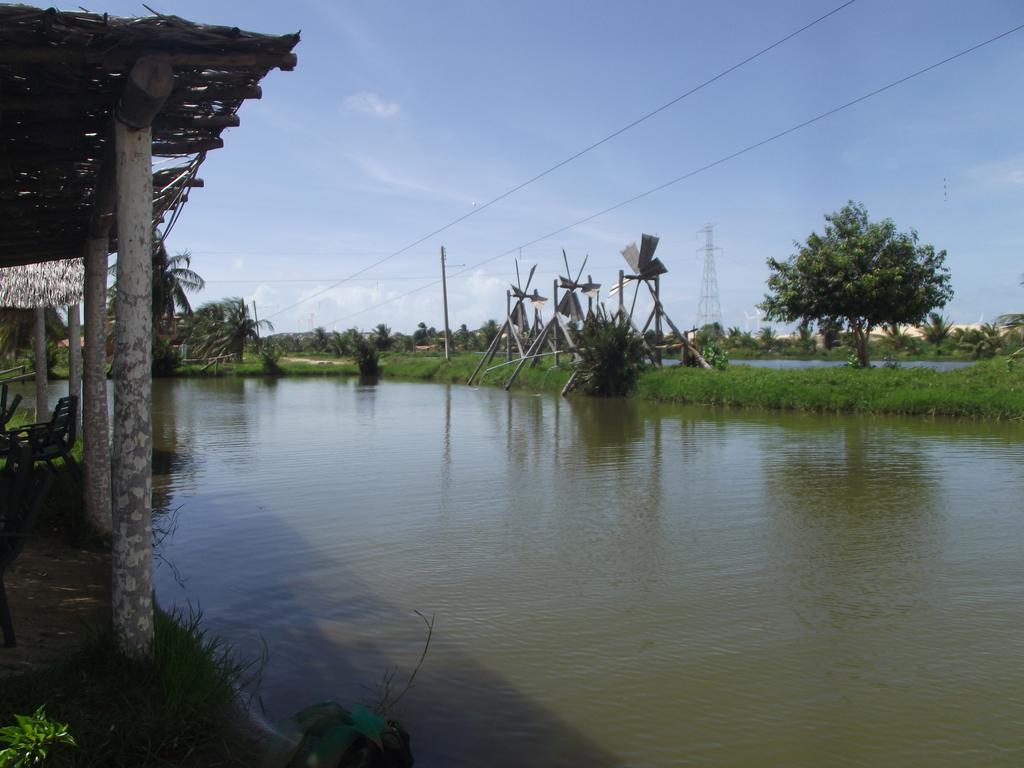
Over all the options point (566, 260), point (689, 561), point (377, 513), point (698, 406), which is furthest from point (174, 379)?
Result: point (689, 561)

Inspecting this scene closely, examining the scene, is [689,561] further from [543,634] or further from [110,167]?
[110,167]

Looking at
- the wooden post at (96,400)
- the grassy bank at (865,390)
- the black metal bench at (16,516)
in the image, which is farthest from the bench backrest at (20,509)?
the grassy bank at (865,390)

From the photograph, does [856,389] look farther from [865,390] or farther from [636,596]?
[636,596]

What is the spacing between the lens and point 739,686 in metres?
4.57

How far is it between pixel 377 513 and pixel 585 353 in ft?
61.7

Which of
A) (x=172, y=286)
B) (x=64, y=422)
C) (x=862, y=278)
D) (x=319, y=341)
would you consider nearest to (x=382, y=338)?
(x=319, y=341)

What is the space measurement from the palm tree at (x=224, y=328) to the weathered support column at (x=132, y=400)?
50.4 meters

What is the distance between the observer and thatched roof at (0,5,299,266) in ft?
11.0

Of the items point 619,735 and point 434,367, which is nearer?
point 619,735

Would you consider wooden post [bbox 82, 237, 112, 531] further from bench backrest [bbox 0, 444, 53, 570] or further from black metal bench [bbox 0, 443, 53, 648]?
bench backrest [bbox 0, 444, 53, 570]

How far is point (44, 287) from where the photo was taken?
34.4 feet

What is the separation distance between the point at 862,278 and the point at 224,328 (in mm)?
40283

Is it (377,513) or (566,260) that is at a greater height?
(566,260)

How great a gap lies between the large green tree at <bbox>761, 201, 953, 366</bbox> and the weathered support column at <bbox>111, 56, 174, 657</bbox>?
2445 centimetres
